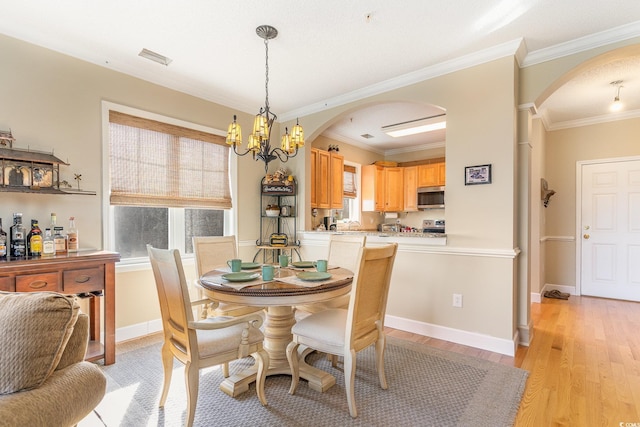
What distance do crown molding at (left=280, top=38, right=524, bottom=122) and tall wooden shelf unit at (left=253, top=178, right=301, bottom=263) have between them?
1075 millimetres

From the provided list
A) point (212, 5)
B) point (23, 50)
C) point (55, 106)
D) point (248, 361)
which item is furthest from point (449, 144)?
point (23, 50)

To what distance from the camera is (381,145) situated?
245 inches

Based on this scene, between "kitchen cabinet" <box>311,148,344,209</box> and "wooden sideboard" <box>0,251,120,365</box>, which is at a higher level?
"kitchen cabinet" <box>311,148,344,209</box>

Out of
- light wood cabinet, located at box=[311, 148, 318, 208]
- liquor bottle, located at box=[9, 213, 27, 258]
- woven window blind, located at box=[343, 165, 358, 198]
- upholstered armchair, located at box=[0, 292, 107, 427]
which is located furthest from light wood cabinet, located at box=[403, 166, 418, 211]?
upholstered armchair, located at box=[0, 292, 107, 427]

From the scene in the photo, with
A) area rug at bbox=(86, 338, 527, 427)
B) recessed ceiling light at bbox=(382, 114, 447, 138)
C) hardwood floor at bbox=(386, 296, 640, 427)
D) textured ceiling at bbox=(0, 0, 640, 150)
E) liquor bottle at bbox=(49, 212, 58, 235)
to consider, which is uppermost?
textured ceiling at bbox=(0, 0, 640, 150)

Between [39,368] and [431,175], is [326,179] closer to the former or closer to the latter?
[431,175]

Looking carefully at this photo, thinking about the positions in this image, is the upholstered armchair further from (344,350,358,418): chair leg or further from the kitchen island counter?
the kitchen island counter

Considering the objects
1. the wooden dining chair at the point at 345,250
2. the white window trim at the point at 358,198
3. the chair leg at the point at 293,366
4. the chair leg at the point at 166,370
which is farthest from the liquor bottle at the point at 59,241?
the white window trim at the point at 358,198

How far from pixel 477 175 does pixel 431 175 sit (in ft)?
10.1

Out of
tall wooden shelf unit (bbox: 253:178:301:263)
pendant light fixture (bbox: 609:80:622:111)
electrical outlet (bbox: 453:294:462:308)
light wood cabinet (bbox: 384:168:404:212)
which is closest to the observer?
electrical outlet (bbox: 453:294:462:308)

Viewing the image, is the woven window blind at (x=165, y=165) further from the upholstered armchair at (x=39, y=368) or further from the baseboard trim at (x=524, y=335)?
the baseboard trim at (x=524, y=335)

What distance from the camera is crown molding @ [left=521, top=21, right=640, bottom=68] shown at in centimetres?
243

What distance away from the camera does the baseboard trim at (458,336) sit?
2.73 meters

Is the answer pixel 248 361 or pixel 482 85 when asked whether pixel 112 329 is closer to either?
pixel 248 361
